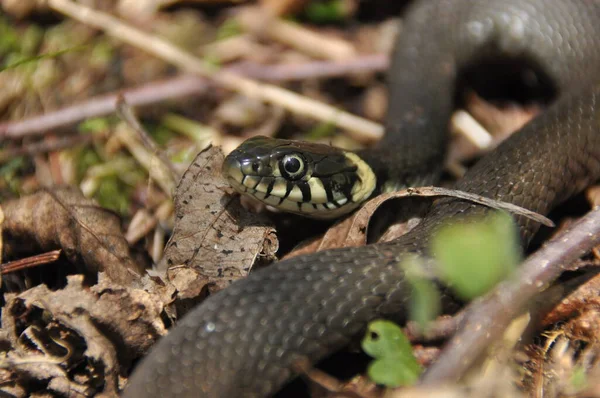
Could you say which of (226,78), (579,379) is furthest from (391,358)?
(226,78)

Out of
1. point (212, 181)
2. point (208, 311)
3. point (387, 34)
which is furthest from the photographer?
point (387, 34)

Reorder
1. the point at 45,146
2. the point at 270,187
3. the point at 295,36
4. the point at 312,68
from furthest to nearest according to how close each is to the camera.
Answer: the point at 295,36, the point at 312,68, the point at 45,146, the point at 270,187

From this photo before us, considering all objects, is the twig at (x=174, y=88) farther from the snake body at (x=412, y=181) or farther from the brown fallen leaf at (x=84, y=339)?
the brown fallen leaf at (x=84, y=339)

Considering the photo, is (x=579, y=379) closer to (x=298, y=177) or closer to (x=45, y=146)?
(x=298, y=177)

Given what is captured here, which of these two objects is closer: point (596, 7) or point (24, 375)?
point (24, 375)

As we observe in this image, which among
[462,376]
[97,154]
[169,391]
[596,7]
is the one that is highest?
[596,7]

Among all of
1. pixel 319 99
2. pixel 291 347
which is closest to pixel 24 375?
pixel 291 347

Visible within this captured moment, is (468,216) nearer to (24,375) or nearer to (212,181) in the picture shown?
(212,181)

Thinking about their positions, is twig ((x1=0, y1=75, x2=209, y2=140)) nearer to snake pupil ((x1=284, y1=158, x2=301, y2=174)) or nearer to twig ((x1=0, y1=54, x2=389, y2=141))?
twig ((x1=0, y1=54, x2=389, y2=141))
